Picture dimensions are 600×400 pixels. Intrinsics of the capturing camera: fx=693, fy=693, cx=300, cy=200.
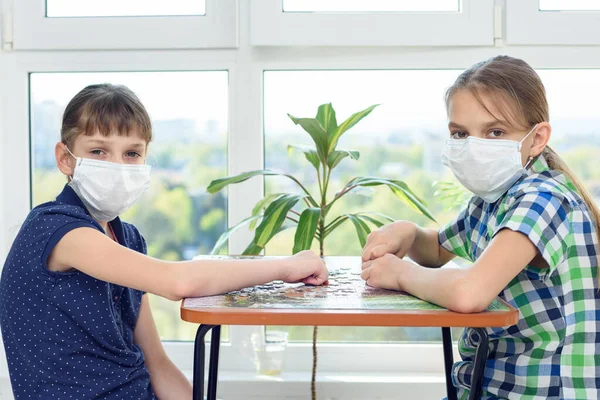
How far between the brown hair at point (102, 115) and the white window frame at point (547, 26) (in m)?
1.34

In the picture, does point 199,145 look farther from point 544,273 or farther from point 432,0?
point 544,273

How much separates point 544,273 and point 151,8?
64.9 inches

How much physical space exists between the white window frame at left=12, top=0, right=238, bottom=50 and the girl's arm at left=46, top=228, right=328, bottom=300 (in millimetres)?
1170

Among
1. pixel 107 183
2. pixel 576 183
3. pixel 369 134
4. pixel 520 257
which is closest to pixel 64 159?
pixel 107 183

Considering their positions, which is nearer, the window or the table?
the table

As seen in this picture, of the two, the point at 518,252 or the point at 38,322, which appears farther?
the point at 38,322

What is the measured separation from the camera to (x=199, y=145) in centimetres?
245

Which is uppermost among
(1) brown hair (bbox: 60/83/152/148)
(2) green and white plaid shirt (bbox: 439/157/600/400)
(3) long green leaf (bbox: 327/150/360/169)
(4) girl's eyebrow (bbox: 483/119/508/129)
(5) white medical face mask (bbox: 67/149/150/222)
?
(1) brown hair (bbox: 60/83/152/148)

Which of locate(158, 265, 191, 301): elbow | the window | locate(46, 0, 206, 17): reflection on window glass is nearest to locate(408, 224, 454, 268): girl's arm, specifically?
locate(158, 265, 191, 301): elbow

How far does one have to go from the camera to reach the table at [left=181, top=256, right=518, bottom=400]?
3.61 feet

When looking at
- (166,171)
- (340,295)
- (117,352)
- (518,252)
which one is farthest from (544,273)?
(166,171)

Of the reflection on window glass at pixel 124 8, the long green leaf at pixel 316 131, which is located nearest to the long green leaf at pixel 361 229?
the long green leaf at pixel 316 131

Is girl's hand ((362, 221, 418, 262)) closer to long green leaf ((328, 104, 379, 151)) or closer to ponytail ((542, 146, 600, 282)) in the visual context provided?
ponytail ((542, 146, 600, 282))

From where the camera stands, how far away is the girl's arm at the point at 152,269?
1.28m
